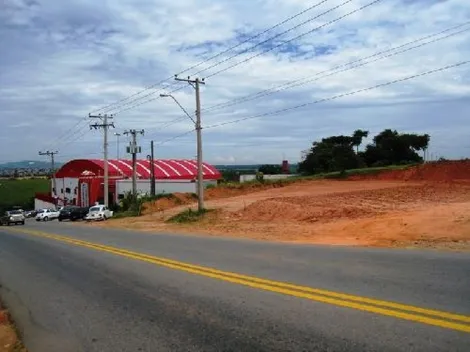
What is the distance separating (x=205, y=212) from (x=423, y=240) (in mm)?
22850

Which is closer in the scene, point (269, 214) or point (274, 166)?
point (269, 214)

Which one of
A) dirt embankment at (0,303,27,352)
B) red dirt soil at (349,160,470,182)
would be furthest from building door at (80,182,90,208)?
dirt embankment at (0,303,27,352)

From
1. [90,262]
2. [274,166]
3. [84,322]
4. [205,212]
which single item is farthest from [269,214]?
[274,166]

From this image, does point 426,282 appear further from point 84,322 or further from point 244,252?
point 244,252

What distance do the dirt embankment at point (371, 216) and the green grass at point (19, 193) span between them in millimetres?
85013

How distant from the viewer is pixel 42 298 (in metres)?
11.1

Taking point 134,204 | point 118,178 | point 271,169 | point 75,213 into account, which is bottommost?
point 75,213

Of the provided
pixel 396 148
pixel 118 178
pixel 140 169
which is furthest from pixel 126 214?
pixel 396 148

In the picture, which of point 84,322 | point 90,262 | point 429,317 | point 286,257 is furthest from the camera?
point 90,262

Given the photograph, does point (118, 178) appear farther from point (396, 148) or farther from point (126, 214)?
point (396, 148)

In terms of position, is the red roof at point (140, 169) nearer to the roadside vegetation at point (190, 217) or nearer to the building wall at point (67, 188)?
the building wall at point (67, 188)

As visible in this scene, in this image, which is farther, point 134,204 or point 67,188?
point 67,188

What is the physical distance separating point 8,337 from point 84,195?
86043 mm

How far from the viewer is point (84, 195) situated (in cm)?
9212
